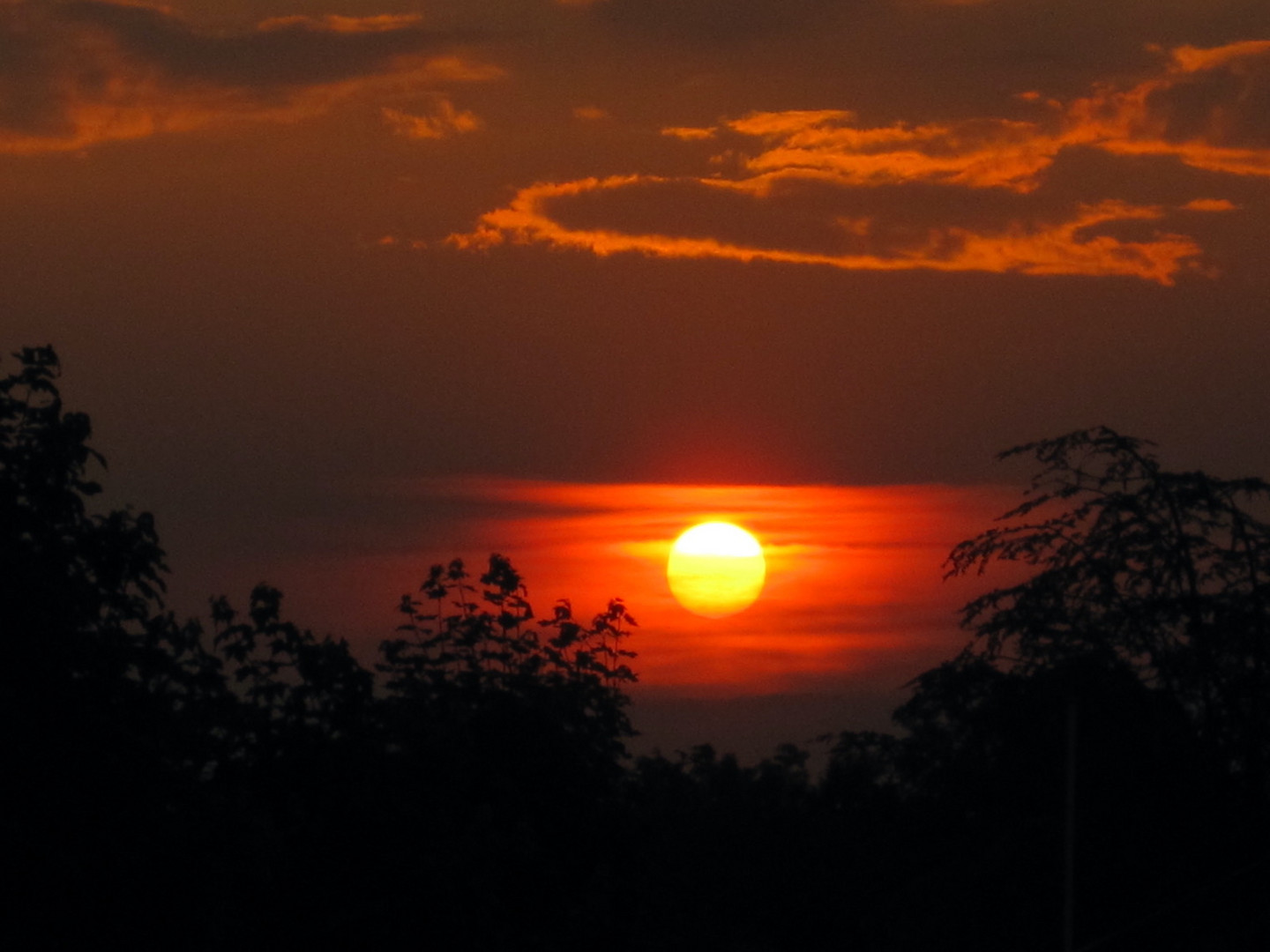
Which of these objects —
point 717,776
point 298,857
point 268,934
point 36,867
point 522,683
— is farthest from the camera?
point 717,776

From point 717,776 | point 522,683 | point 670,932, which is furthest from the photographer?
point 717,776

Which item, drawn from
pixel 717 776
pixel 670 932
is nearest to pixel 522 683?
pixel 670 932

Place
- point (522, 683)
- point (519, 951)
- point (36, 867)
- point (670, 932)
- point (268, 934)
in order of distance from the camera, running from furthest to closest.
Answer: point (522, 683) < point (670, 932) < point (519, 951) < point (268, 934) < point (36, 867)

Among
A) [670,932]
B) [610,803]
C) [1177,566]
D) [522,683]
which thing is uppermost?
[1177,566]

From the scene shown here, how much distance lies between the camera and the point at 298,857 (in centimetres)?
2331

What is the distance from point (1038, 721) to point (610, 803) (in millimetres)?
10617

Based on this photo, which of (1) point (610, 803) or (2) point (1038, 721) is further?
(1) point (610, 803)

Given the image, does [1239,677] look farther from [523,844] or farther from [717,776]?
[717,776]

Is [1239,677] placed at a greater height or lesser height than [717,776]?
greater

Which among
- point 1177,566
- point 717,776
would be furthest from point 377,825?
point 717,776

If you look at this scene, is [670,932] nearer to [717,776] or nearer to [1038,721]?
[1038,721]

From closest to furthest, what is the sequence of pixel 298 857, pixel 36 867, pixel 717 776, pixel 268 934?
pixel 36 867 → pixel 268 934 → pixel 298 857 → pixel 717 776

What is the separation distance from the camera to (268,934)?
21891 millimetres

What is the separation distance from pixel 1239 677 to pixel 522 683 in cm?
1470
